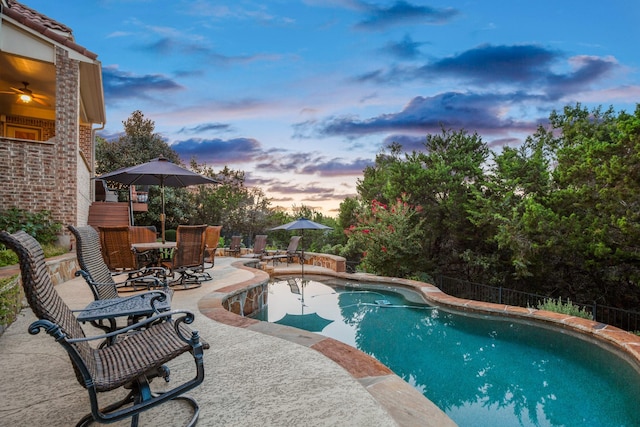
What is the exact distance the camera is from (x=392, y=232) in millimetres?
10484

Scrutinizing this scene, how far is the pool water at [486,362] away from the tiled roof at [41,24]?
23.9 ft

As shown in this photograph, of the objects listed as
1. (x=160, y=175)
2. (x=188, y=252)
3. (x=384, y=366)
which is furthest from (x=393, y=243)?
(x=384, y=366)

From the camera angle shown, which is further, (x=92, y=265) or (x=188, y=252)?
Answer: (x=188, y=252)

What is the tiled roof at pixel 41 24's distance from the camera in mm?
7344

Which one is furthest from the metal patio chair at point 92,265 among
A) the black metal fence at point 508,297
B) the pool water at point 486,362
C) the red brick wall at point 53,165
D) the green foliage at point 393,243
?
the black metal fence at point 508,297

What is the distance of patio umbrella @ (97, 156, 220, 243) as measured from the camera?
22.3 feet

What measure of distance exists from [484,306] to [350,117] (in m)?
11.3

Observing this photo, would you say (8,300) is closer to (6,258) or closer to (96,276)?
(96,276)

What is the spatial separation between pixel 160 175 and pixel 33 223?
2536 mm

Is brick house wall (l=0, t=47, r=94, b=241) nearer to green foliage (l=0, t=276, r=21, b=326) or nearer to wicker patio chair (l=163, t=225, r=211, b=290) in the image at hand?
wicker patio chair (l=163, t=225, r=211, b=290)

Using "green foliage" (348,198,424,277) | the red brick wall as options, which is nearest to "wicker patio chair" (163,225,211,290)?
the red brick wall

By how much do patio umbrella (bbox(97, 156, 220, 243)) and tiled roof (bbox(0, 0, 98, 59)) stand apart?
2.97 m

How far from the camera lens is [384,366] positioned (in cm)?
287

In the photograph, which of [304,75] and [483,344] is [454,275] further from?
[304,75]
